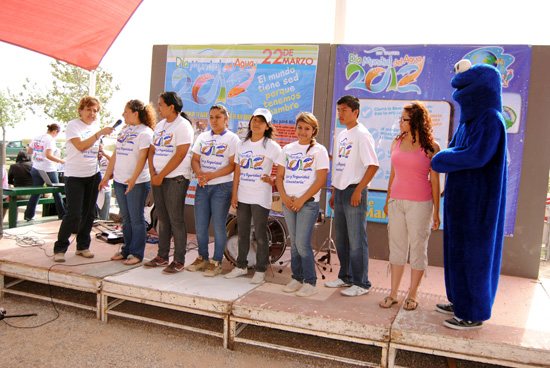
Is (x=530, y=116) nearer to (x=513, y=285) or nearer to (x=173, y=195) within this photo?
(x=513, y=285)

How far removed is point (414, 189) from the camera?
2955 mm

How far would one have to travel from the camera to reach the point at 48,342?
3088 millimetres

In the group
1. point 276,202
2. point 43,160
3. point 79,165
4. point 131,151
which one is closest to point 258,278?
point 276,202

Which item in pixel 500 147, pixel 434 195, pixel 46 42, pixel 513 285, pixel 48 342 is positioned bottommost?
pixel 48 342

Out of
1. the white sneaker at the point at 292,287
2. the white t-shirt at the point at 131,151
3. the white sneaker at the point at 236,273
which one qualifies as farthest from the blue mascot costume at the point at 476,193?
the white t-shirt at the point at 131,151

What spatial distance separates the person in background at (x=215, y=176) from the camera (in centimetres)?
372

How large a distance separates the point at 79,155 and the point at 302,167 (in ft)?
7.53

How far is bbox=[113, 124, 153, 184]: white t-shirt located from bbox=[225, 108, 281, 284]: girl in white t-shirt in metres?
0.94

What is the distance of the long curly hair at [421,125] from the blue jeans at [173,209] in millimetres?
2065

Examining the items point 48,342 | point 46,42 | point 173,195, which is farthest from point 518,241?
point 46,42

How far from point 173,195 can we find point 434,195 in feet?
7.36

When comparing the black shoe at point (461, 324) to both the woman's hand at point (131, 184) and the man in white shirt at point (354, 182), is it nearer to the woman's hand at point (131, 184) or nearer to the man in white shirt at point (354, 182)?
the man in white shirt at point (354, 182)

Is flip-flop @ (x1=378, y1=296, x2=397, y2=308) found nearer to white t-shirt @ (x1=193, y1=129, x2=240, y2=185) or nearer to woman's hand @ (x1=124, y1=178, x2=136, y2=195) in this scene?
white t-shirt @ (x1=193, y1=129, x2=240, y2=185)

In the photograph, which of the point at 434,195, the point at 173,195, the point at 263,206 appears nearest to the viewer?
the point at 434,195
